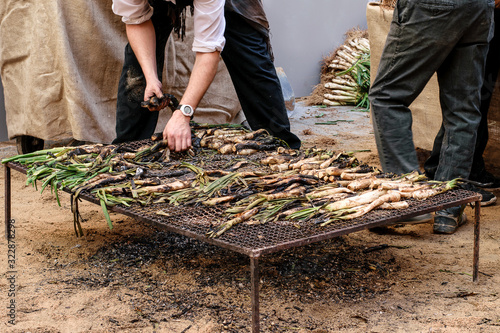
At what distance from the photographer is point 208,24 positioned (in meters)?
3.18

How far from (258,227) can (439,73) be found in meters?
1.73

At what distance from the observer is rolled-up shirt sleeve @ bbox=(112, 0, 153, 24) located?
3.30 meters

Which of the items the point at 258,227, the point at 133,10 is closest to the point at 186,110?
the point at 133,10

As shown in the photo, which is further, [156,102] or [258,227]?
[156,102]

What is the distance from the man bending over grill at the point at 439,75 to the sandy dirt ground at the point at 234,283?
0.42 meters

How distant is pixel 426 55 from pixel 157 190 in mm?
1606

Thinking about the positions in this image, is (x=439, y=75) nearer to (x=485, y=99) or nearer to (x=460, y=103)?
(x=460, y=103)

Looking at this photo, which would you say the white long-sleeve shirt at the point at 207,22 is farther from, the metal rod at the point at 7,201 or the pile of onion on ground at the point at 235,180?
the metal rod at the point at 7,201

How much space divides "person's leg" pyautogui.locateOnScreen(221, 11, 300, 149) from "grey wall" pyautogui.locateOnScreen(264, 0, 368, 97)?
3.84 metres

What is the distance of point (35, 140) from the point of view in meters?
5.00

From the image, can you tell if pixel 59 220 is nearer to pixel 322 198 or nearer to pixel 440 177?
pixel 322 198

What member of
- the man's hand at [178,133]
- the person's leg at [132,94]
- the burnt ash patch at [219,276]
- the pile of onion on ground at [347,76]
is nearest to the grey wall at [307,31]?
the pile of onion on ground at [347,76]

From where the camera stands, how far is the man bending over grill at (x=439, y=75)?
2.99 m

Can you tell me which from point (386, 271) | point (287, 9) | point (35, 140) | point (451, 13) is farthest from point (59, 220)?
point (287, 9)
